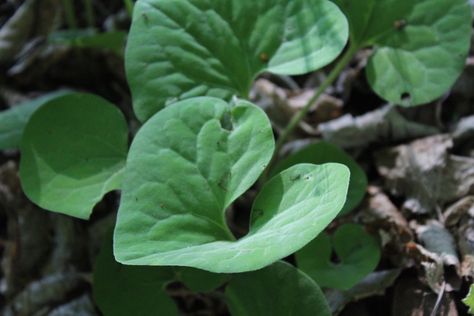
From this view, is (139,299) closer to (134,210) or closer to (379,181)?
(134,210)

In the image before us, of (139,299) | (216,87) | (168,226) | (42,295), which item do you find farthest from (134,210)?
(42,295)

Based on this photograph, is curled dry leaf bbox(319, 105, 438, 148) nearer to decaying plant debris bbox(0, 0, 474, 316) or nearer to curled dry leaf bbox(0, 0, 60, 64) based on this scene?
decaying plant debris bbox(0, 0, 474, 316)

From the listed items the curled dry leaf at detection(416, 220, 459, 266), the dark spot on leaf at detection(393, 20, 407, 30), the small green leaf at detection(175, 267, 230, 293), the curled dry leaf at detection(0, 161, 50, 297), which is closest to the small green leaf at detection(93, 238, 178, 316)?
the small green leaf at detection(175, 267, 230, 293)

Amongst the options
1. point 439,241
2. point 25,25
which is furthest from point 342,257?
point 25,25

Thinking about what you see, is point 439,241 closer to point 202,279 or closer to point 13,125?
point 202,279

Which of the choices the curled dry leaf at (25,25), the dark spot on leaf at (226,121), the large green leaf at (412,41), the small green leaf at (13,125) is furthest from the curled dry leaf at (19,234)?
the large green leaf at (412,41)

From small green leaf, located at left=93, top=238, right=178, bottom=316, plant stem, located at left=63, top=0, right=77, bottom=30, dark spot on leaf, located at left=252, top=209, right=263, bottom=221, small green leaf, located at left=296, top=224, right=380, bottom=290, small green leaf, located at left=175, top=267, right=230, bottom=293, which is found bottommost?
small green leaf, located at left=93, top=238, right=178, bottom=316
